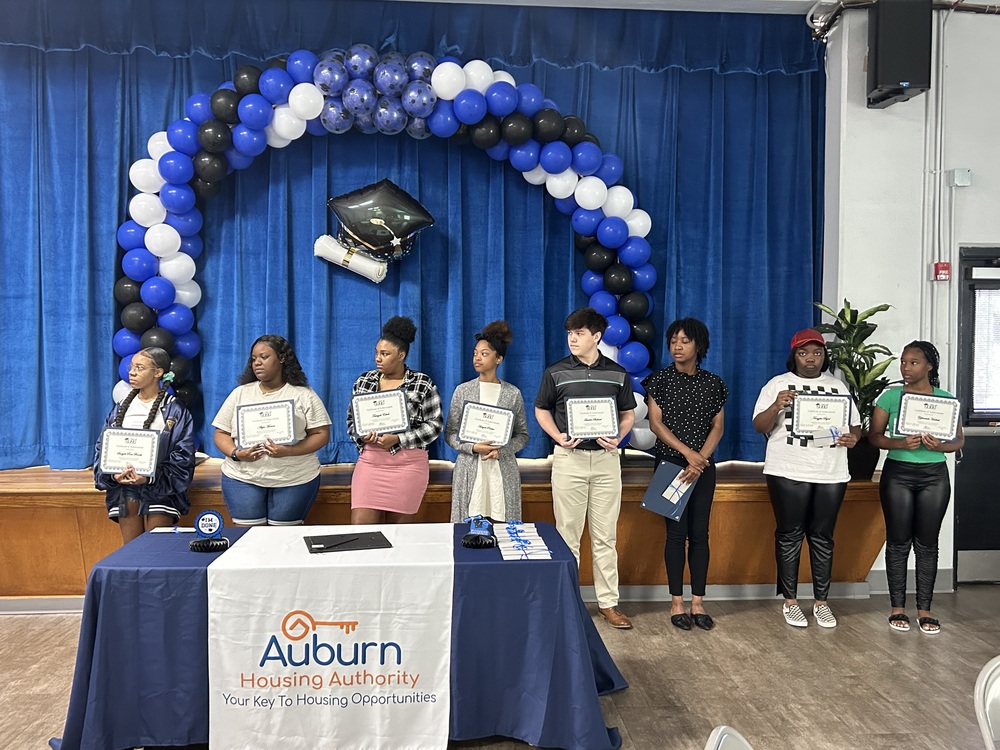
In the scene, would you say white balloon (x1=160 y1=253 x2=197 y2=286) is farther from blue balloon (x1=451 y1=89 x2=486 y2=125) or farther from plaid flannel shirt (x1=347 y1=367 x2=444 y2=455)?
blue balloon (x1=451 y1=89 x2=486 y2=125)

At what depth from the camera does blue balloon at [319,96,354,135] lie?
437 centimetres

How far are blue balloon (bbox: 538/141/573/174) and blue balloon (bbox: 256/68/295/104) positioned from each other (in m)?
1.47

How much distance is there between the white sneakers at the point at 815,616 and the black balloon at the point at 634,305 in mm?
1809

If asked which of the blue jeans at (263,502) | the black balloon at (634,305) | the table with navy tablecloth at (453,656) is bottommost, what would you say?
the table with navy tablecloth at (453,656)

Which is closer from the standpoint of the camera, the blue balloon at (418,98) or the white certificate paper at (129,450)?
the white certificate paper at (129,450)

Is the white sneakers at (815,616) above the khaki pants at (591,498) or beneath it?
beneath

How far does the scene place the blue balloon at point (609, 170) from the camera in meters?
4.62

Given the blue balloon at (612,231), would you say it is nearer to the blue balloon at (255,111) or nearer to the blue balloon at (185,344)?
the blue balloon at (255,111)

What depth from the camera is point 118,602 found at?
2.55 m

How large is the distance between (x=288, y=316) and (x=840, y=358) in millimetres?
3284

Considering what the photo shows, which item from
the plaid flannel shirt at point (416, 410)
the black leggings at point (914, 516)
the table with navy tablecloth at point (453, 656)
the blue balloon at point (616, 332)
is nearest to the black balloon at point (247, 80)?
the plaid flannel shirt at point (416, 410)

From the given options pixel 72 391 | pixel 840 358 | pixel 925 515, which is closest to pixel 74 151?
pixel 72 391

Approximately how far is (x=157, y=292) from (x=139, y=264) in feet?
0.62

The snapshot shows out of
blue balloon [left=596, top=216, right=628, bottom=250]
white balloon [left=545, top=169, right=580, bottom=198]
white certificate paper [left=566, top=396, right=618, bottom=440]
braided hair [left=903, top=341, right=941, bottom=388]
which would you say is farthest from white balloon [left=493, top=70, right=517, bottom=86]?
braided hair [left=903, top=341, right=941, bottom=388]
